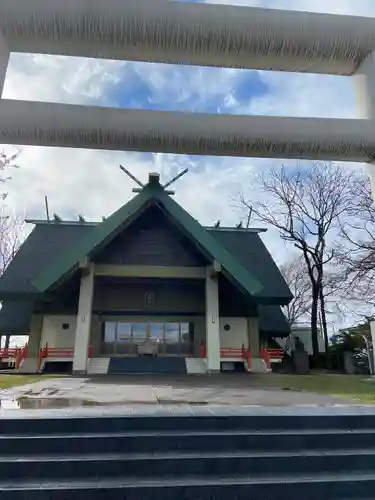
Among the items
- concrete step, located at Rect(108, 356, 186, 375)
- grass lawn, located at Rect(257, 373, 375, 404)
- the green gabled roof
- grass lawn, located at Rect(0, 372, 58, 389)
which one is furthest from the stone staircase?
concrete step, located at Rect(108, 356, 186, 375)

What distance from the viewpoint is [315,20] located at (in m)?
4.14

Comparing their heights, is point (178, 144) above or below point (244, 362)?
above

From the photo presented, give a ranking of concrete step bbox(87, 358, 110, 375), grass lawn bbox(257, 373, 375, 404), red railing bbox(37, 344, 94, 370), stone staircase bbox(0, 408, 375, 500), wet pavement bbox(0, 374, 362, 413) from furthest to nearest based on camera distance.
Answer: red railing bbox(37, 344, 94, 370) → concrete step bbox(87, 358, 110, 375) → grass lawn bbox(257, 373, 375, 404) → wet pavement bbox(0, 374, 362, 413) → stone staircase bbox(0, 408, 375, 500)

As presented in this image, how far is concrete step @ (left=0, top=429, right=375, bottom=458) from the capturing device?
10.9ft

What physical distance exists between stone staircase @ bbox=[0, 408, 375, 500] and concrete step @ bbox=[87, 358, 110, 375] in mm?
12374

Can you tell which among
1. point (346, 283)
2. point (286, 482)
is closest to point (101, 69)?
point (286, 482)

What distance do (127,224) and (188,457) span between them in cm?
1367

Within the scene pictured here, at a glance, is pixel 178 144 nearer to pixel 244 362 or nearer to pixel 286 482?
pixel 286 482

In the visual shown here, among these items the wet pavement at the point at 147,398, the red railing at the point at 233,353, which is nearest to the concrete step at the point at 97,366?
the red railing at the point at 233,353

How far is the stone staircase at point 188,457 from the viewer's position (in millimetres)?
2936

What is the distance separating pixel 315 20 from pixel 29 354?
1669 cm

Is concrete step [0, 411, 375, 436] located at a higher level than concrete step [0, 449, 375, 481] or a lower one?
higher

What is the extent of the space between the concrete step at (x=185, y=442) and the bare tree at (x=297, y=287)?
30.3 m

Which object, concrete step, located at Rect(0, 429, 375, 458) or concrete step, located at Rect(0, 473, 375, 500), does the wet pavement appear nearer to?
concrete step, located at Rect(0, 429, 375, 458)
